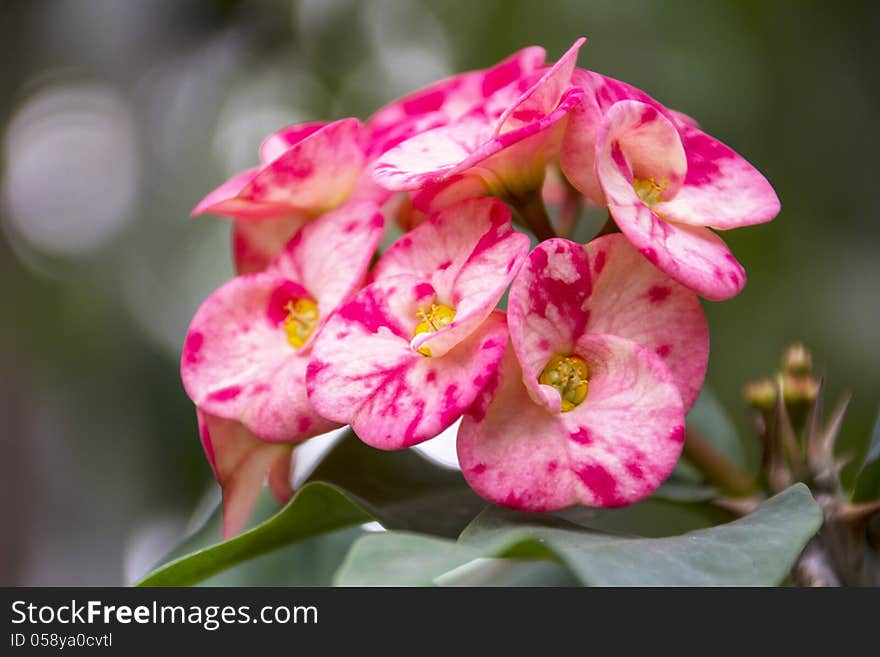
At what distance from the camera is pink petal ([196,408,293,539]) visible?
69cm

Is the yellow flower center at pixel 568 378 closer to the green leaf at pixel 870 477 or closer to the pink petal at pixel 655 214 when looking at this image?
the pink petal at pixel 655 214

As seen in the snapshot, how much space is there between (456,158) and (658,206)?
5.4 inches

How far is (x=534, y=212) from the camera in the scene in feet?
2.20

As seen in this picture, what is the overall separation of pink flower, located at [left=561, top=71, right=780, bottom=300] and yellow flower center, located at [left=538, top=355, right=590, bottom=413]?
81mm

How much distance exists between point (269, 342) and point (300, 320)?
28 mm

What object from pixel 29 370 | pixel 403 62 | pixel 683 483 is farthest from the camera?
pixel 403 62

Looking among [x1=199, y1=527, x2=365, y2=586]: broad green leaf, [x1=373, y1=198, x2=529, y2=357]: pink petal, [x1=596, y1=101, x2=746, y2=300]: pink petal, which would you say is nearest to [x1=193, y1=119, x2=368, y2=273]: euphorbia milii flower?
[x1=373, y1=198, x2=529, y2=357]: pink petal

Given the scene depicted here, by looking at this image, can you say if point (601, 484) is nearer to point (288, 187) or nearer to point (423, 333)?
point (423, 333)

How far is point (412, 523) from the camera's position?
68 centimetres

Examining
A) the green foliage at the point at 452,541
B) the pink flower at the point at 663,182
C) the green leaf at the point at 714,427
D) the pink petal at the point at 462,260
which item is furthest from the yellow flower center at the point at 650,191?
the green leaf at the point at 714,427

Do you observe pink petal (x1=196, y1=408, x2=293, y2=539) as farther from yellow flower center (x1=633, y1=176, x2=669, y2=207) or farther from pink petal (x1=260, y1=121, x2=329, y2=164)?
yellow flower center (x1=633, y1=176, x2=669, y2=207)

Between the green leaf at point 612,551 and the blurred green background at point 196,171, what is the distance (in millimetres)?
962
